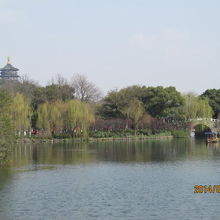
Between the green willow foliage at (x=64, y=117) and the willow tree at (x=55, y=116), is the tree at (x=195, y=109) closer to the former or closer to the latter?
the green willow foliage at (x=64, y=117)

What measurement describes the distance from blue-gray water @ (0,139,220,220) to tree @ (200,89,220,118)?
29965 mm

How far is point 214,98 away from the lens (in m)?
58.5

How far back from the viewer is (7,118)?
74.7 ft

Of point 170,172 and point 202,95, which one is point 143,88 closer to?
point 202,95

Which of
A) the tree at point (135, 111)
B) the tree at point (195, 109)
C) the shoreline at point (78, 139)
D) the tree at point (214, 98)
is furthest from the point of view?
the tree at point (214, 98)

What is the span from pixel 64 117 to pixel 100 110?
9.82 metres

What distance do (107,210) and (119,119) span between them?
35929mm

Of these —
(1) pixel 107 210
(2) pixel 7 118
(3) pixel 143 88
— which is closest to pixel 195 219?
(1) pixel 107 210

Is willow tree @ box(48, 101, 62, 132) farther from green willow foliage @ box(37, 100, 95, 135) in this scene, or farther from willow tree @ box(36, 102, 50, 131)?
willow tree @ box(36, 102, 50, 131)

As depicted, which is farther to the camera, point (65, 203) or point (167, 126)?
point (167, 126)

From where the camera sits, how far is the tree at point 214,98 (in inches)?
2279

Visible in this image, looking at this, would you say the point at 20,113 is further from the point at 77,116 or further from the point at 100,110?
the point at 100,110
